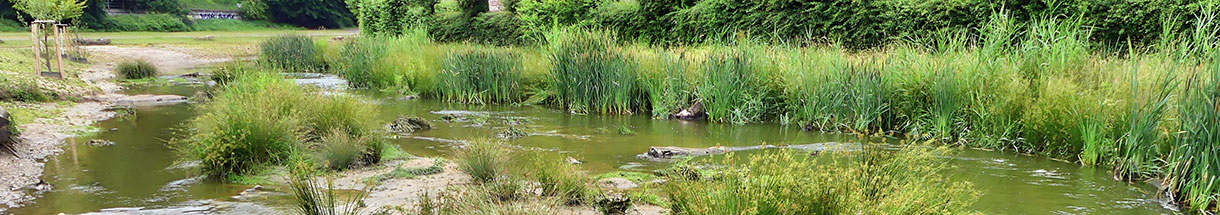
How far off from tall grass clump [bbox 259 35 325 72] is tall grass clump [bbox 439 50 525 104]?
27.6ft

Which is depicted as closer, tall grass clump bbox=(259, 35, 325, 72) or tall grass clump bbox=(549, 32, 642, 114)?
tall grass clump bbox=(549, 32, 642, 114)

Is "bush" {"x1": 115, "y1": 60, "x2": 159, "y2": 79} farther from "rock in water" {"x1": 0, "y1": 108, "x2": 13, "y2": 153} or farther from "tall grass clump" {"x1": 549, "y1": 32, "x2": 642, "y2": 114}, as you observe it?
"rock in water" {"x1": 0, "y1": 108, "x2": 13, "y2": 153}

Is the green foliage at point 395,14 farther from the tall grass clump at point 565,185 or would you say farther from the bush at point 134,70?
the tall grass clump at point 565,185

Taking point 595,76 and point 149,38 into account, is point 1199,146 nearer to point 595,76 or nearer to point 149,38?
point 595,76

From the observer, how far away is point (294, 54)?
21.3 m

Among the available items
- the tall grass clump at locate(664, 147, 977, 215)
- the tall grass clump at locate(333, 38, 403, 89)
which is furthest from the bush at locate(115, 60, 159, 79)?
the tall grass clump at locate(664, 147, 977, 215)

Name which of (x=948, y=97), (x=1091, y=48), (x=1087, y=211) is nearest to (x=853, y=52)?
(x=1091, y=48)

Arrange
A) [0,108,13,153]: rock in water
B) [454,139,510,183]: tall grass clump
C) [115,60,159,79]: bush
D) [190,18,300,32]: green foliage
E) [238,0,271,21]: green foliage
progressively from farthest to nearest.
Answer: [238,0,271,21]: green foliage, [190,18,300,32]: green foliage, [115,60,159,79]: bush, [0,108,13,153]: rock in water, [454,139,510,183]: tall grass clump

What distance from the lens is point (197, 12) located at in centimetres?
5734

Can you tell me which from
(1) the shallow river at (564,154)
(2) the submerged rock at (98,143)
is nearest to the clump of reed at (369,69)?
(1) the shallow river at (564,154)

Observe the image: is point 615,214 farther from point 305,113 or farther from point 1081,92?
point 1081,92

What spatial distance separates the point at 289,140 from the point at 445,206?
2.86 m

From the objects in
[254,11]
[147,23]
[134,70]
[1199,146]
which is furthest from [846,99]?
[254,11]

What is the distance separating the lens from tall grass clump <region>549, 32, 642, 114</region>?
11617mm
